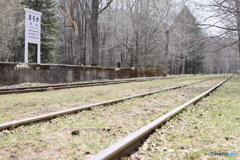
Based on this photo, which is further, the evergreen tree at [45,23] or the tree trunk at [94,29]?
the evergreen tree at [45,23]

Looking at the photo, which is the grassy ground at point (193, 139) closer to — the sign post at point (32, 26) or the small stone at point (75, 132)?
the small stone at point (75, 132)

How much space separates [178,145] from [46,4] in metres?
31.1

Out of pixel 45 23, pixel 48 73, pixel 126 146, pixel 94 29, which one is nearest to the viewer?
pixel 126 146

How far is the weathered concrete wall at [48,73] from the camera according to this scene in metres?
12.2

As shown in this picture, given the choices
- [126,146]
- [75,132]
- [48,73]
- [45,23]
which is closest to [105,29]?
[45,23]

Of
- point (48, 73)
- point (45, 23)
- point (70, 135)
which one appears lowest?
point (70, 135)

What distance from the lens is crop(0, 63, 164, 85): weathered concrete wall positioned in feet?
39.9

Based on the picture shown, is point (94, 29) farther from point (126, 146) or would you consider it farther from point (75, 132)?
point (126, 146)

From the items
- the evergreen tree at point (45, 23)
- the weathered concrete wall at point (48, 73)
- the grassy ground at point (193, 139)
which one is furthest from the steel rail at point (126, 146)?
the evergreen tree at point (45, 23)

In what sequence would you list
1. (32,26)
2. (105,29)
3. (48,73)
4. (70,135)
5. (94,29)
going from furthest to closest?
(105,29) → (94,29) → (32,26) → (48,73) → (70,135)

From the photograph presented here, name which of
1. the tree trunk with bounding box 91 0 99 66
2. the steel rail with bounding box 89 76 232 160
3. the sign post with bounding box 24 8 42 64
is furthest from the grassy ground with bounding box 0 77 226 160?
the tree trunk with bounding box 91 0 99 66

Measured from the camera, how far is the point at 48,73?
14.5 m

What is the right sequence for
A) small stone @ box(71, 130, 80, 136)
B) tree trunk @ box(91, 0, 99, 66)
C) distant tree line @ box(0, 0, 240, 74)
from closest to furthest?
small stone @ box(71, 130, 80, 136), tree trunk @ box(91, 0, 99, 66), distant tree line @ box(0, 0, 240, 74)

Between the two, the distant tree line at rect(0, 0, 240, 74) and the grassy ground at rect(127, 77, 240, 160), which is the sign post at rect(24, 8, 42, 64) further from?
the grassy ground at rect(127, 77, 240, 160)
